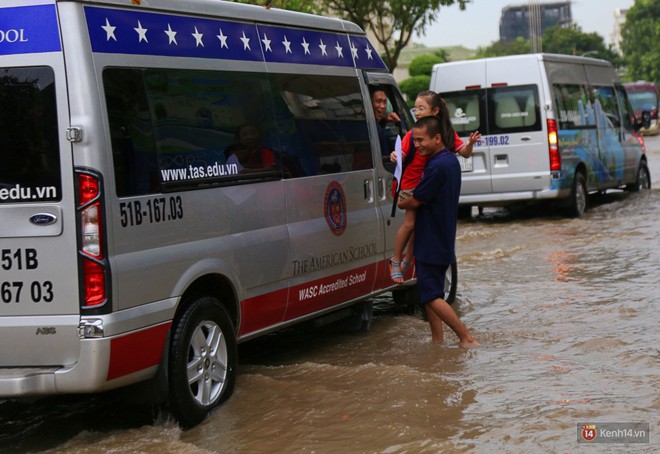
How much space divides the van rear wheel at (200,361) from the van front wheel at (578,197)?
11305 millimetres

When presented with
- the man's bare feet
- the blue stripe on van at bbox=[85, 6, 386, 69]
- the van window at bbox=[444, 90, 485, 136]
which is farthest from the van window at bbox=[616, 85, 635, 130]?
the man's bare feet

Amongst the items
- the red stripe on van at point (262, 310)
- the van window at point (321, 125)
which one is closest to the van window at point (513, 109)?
the van window at point (321, 125)

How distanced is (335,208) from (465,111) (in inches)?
358

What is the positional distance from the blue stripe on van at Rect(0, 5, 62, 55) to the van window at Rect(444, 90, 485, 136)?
11538mm

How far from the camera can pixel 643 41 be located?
4929 inches

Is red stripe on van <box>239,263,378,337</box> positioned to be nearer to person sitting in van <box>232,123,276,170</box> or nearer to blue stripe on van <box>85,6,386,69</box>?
person sitting in van <box>232,123,276,170</box>

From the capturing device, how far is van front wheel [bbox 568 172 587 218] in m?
17.1

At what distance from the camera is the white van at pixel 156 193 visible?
5535 mm

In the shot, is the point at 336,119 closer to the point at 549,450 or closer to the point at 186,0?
the point at 186,0

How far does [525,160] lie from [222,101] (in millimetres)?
10303

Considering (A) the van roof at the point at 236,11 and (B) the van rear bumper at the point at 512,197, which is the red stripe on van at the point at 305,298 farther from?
(B) the van rear bumper at the point at 512,197

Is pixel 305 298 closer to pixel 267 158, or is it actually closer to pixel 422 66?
pixel 267 158

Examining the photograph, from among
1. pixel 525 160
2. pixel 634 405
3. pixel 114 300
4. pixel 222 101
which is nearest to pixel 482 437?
pixel 634 405

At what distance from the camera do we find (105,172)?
18.3 feet
